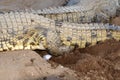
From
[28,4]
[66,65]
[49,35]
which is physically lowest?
[66,65]

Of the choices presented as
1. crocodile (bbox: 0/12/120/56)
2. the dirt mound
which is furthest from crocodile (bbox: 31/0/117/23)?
the dirt mound

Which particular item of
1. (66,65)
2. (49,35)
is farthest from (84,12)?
(66,65)

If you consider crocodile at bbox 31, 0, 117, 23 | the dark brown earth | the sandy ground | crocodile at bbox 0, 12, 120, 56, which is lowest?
the dark brown earth

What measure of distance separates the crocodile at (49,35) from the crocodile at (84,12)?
0.65 m

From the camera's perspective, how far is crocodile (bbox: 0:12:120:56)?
4684 millimetres

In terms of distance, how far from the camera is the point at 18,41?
187 inches

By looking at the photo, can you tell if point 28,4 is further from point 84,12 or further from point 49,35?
point 49,35

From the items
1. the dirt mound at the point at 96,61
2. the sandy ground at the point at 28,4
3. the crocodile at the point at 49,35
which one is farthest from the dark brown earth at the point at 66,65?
the sandy ground at the point at 28,4

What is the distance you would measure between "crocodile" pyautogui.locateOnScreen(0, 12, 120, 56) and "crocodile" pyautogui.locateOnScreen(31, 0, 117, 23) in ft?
2.12

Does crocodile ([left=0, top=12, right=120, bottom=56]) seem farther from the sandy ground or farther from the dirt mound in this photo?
the sandy ground

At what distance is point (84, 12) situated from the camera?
5754 mm

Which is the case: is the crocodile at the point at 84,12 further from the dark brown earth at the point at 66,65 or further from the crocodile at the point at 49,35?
the dark brown earth at the point at 66,65

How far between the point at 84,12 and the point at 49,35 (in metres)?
1.27

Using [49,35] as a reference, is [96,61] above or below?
below
